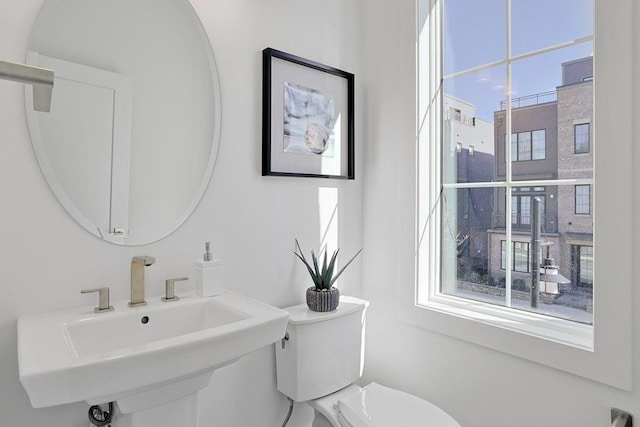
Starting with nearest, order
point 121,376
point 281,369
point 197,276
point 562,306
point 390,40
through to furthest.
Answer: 1. point 121,376
2. point 197,276
3. point 562,306
4. point 281,369
5. point 390,40

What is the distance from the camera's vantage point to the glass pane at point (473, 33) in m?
1.49

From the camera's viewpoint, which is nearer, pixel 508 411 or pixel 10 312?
pixel 10 312

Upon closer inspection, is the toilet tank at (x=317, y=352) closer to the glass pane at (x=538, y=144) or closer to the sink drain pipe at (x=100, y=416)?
the sink drain pipe at (x=100, y=416)

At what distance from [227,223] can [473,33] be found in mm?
1285

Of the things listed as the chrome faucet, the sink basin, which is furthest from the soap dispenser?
the chrome faucet

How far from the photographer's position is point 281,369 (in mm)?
1450

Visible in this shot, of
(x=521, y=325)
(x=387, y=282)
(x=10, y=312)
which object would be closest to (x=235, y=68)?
(x=10, y=312)

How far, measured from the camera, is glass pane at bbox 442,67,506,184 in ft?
5.02

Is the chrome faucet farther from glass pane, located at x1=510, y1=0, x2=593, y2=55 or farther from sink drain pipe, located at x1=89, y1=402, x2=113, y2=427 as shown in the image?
glass pane, located at x1=510, y1=0, x2=593, y2=55

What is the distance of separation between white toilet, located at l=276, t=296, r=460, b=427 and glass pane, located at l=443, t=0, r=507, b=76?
1.14 m

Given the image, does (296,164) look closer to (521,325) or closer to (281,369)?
(281,369)

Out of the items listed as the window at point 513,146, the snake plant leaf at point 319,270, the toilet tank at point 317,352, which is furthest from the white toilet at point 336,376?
the window at point 513,146

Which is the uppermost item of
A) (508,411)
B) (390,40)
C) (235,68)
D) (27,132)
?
(390,40)

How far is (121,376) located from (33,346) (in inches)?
8.8
